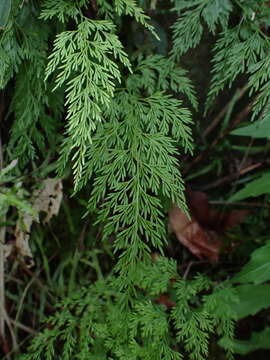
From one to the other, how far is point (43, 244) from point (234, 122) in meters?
0.91

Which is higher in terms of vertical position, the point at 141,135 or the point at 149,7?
the point at 149,7

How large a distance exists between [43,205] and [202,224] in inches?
27.7

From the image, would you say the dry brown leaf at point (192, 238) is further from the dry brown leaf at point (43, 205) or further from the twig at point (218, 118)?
the dry brown leaf at point (43, 205)

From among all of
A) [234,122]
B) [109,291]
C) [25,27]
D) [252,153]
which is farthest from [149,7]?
[109,291]

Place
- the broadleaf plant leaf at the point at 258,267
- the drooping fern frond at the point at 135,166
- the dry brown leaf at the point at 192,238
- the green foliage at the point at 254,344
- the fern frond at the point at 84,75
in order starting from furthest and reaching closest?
the dry brown leaf at the point at 192,238 < the green foliage at the point at 254,344 < the broadleaf plant leaf at the point at 258,267 < the drooping fern frond at the point at 135,166 < the fern frond at the point at 84,75

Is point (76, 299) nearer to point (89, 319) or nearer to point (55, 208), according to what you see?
point (89, 319)

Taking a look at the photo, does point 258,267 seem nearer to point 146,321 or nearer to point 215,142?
point 146,321

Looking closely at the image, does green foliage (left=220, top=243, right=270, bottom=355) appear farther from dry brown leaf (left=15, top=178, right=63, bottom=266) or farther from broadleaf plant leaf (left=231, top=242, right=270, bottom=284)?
dry brown leaf (left=15, top=178, right=63, bottom=266)

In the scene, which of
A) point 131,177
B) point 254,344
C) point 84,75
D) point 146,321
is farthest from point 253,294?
point 84,75

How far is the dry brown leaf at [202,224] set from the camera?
1.98 metres

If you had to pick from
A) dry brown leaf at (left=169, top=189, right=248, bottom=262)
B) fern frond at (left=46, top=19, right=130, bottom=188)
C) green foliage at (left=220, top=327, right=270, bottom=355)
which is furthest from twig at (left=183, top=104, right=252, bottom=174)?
fern frond at (left=46, top=19, right=130, bottom=188)

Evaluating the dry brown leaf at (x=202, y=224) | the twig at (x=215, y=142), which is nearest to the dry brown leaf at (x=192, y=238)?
the dry brown leaf at (x=202, y=224)

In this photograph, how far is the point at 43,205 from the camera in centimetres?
171

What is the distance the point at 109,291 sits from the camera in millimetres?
1604
